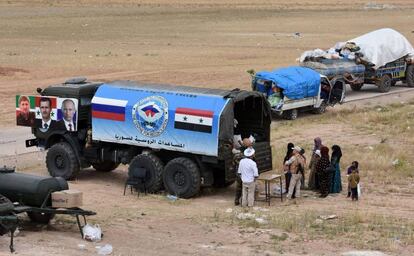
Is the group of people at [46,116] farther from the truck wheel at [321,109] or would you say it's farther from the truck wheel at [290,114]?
the truck wheel at [321,109]

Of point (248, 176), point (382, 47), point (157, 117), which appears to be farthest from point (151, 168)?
point (382, 47)

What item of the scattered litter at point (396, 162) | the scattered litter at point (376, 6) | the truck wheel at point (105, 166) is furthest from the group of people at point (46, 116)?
the scattered litter at point (376, 6)

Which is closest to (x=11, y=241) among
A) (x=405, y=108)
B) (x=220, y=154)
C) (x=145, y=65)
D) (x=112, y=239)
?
(x=112, y=239)

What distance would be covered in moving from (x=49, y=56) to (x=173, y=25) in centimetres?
1974

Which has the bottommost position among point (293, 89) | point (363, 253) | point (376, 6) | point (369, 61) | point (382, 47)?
point (363, 253)

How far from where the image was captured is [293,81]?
27953 millimetres

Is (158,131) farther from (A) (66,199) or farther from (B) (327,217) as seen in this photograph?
(B) (327,217)

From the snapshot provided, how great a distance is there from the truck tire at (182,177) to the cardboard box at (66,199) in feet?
12.5

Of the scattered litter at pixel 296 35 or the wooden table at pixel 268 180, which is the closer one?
the wooden table at pixel 268 180

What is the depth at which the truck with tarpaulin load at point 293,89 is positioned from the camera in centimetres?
2767

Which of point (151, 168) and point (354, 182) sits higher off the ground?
point (151, 168)

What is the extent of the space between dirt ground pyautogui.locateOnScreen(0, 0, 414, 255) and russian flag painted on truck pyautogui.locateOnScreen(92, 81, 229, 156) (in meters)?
1.21

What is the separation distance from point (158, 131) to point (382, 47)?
18475 mm

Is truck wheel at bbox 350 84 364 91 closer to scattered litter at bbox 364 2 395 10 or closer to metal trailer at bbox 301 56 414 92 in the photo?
metal trailer at bbox 301 56 414 92
